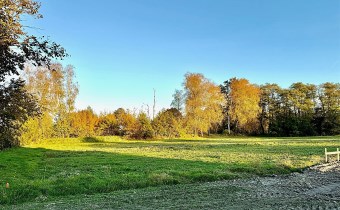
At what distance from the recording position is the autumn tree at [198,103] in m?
69.2

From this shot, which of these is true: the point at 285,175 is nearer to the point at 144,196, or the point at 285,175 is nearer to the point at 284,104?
the point at 144,196

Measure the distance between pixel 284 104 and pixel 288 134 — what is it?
9480 millimetres

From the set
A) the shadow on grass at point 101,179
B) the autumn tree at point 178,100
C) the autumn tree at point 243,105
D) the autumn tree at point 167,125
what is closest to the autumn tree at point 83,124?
the autumn tree at point 167,125

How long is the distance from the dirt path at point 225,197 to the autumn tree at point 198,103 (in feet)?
178

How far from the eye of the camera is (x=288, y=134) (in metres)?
80.8

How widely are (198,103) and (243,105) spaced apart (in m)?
14.6

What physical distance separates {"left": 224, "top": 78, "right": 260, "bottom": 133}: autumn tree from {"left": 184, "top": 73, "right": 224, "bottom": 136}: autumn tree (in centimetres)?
996

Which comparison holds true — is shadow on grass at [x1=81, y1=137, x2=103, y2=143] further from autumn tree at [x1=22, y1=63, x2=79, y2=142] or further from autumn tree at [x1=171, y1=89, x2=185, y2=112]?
autumn tree at [x1=171, y1=89, x2=185, y2=112]

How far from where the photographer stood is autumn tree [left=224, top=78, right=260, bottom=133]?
256 ft

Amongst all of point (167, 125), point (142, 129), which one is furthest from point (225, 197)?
point (167, 125)

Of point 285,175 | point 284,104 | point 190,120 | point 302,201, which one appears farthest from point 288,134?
point 302,201

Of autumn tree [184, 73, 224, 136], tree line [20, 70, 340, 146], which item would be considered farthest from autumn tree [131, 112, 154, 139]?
autumn tree [184, 73, 224, 136]

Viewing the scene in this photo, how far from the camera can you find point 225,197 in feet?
35.7

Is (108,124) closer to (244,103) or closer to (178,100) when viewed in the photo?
(178,100)
